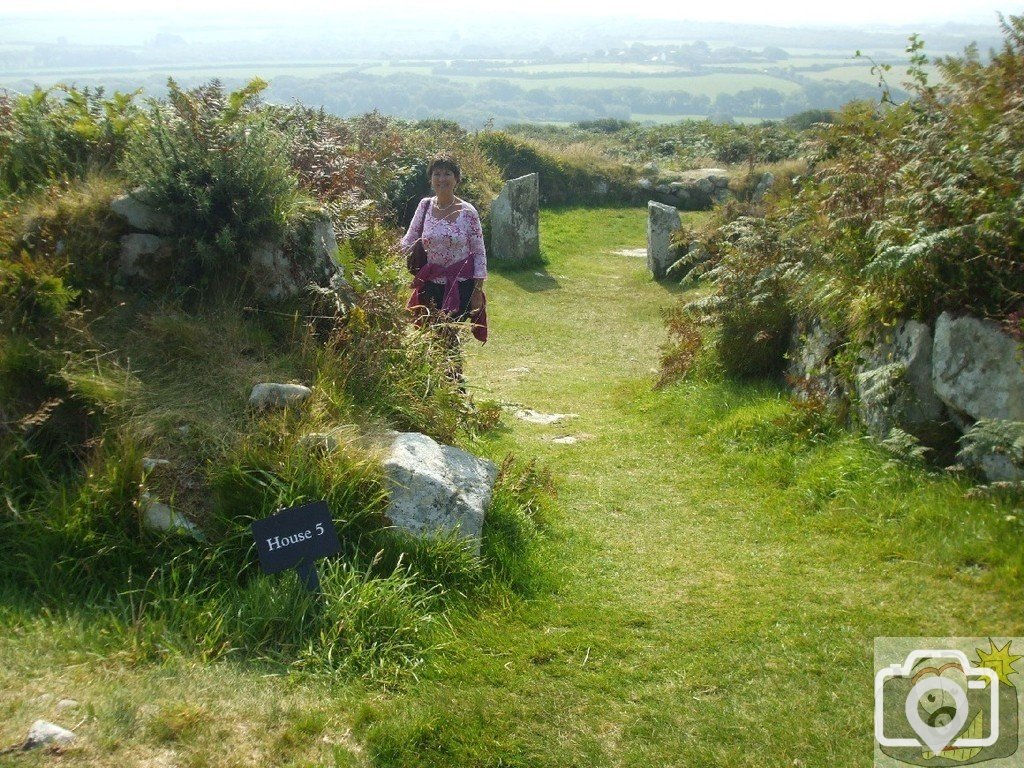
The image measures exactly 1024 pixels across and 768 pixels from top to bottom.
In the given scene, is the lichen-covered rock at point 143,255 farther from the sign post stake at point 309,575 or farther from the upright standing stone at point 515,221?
the upright standing stone at point 515,221

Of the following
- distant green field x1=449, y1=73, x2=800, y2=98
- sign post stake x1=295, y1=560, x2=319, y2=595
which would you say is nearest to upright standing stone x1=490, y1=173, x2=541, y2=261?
sign post stake x1=295, y1=560, x2=319, y2=595

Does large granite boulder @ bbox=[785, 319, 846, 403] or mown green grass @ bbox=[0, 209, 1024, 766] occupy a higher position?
large granite boulder @ bbox=[785, 319, 846, 403]

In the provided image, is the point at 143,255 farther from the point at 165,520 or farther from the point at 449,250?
the point at 449,250

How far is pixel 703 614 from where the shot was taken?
181 inches

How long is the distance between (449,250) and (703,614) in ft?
15.5

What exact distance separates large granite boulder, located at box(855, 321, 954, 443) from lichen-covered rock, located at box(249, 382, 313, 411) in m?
3.70

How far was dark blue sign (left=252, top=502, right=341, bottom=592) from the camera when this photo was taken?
434cm

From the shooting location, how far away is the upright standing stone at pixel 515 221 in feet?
57.4

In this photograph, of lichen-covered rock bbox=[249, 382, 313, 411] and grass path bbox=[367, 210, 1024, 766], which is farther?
lichen-covered rock bbox=[249, 382, 313, 411]

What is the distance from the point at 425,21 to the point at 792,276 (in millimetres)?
195556

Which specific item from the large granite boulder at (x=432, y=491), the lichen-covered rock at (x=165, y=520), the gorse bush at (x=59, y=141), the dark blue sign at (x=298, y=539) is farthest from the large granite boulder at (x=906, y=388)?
the gorse bush at (x=59, y=141)

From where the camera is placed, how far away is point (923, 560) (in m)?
4.67

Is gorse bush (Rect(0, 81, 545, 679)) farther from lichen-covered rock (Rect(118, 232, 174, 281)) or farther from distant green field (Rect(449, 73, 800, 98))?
distant green field (Rect(449, 73, 800, 98))

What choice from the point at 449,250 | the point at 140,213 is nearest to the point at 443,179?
the point at 449,250
